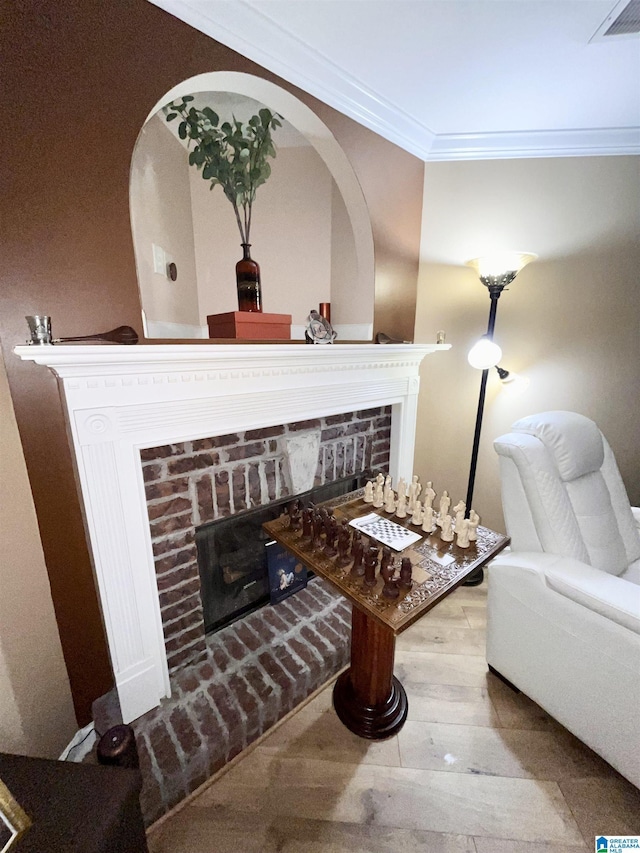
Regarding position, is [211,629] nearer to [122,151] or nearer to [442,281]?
[122,151]

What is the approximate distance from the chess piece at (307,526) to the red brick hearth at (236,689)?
0.55 metres

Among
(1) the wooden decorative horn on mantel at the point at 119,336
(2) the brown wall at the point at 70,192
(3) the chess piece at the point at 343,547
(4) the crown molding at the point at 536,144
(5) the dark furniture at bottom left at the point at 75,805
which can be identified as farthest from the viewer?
(4) the crown molding at the point at 536,144

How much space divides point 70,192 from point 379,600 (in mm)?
1356

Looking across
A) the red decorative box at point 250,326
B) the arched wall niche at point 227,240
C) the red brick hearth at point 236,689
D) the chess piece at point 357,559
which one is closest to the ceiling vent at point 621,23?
the arched wall niche at point 227,240

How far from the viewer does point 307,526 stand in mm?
1241

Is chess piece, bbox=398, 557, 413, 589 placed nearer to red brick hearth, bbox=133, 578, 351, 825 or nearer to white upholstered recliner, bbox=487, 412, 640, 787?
white upholstered recliner, bbox=487, 412, 640, 787

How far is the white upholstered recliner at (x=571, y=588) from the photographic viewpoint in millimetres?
989

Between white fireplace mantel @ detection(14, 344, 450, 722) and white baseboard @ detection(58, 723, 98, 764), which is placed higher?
white fireplace mantel @ detection(14, 344, 450, 722)

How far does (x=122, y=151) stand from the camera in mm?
884

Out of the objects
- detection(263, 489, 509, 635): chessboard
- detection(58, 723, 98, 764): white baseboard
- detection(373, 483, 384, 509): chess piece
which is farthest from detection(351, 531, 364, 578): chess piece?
detection(58, 723, 98, 764): white baseboard

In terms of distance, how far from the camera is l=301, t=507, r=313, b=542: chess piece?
1229 mm

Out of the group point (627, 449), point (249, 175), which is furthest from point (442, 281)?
point (627, 449)

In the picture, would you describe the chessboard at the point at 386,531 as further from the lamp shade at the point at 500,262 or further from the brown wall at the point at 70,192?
the lamp shade at the point at 500,262

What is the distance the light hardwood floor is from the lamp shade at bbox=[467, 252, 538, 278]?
5.99ft
